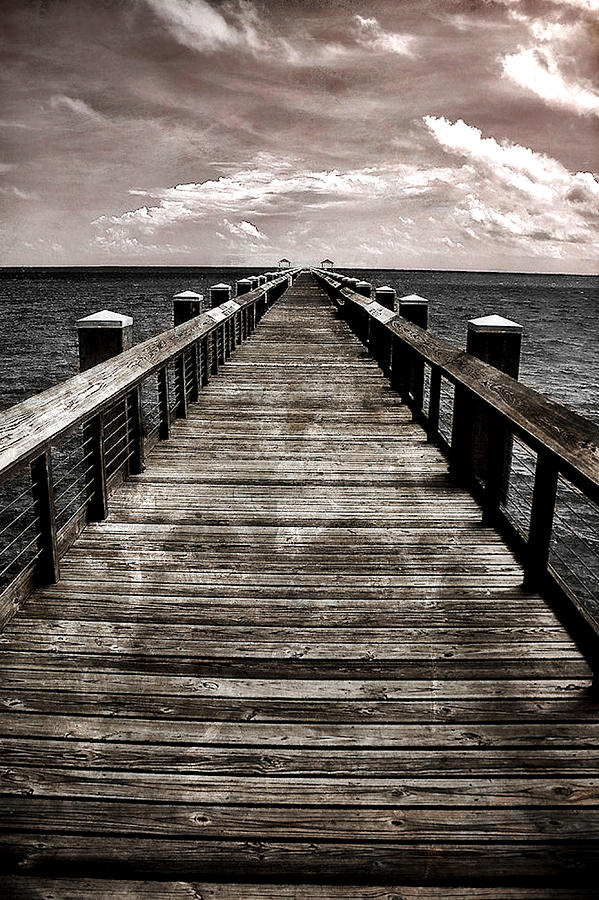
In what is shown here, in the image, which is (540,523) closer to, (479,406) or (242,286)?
(479,406)

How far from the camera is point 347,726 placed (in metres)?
2.44

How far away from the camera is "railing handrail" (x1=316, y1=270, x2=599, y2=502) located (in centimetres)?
252

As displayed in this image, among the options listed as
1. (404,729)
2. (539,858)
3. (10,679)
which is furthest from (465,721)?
(10,679)

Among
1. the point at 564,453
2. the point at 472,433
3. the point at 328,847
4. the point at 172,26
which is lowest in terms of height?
the point at 328,847

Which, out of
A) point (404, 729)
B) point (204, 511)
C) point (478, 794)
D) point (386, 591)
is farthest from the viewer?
point (204, 511)

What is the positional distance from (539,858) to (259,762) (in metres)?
0.83

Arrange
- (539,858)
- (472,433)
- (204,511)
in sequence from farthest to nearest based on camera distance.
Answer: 1. (472,433)
2. (204,511)
3. (539,858)

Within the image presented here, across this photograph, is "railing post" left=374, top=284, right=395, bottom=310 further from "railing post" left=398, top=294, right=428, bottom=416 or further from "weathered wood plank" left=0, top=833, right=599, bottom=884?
"weathered wood plank" left=0, top=833, right=599, bottom=884

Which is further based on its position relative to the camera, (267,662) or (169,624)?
(169,624)

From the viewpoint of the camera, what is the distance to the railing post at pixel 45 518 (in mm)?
3316

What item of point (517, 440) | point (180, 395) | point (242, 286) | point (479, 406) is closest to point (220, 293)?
point (242, 286)

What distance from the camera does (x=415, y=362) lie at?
7777mm

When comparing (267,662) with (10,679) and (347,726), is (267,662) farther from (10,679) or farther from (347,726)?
(10,679)

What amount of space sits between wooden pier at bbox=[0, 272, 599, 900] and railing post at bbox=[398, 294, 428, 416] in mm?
2754
